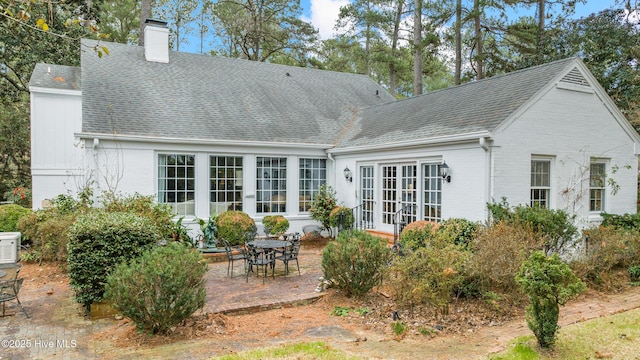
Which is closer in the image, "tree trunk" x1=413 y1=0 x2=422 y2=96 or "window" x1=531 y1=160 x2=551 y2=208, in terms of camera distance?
"window" x1=531 y1=160 x2=551 y2=208

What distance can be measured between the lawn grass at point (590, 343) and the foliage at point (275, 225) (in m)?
7.71

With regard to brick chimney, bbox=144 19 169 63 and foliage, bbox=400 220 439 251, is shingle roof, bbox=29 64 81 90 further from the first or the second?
foliage, bbox=400 220 439 251

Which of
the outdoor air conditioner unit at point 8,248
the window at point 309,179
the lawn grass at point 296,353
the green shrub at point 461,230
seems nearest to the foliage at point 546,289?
the lawn grass at point 296,353

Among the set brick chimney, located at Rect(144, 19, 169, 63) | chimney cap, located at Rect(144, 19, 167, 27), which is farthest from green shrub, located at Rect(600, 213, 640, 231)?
chimney cap, located at Rect(144, 19, 167, 27)

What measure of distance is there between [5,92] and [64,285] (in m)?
17.3

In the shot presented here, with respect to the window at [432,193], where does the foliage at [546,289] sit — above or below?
below

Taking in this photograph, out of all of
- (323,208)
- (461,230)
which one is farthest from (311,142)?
(461,230)

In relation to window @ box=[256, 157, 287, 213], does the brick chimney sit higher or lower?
higher

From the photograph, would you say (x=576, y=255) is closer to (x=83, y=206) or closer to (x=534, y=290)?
(x=534, y=290)

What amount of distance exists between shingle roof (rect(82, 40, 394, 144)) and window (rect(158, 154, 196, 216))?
716 mm

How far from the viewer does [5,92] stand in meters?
20.0

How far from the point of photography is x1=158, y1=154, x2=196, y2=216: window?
1145 centimetres

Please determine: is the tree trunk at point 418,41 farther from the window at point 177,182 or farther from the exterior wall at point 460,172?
the window at point 177,182

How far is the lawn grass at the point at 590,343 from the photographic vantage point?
4691 millimetres
